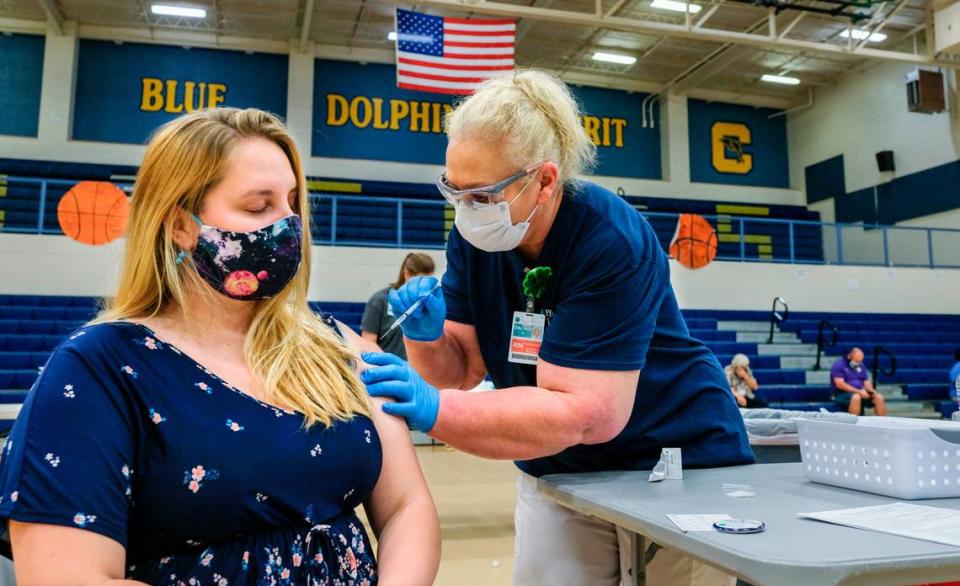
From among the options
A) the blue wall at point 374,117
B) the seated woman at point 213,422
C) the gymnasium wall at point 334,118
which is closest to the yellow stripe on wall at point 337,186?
the gymnasium wall at point 334,118

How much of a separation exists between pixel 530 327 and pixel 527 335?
0.06 ft

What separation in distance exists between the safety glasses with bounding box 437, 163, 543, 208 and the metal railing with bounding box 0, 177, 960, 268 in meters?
7.25

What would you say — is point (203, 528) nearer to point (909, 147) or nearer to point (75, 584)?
point (75, 584)

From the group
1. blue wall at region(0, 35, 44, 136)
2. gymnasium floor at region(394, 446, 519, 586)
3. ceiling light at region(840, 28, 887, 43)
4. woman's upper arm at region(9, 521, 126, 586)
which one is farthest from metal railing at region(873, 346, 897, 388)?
blue wall at region(0, 35, 44, 136)

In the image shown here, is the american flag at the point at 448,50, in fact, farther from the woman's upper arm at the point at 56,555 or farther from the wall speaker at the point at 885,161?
the wall speaker at the point at 885,161

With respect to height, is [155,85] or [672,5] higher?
[672,5]

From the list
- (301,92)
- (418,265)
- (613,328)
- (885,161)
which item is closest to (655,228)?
(885,161)

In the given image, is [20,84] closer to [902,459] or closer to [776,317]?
[776,317]

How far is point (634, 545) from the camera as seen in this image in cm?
136

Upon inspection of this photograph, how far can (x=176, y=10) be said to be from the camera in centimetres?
1052

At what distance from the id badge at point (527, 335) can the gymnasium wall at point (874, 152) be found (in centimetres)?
1264

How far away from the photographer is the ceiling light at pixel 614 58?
1220cm

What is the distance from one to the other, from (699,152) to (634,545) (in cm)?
1334

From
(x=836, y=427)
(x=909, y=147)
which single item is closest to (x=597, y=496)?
(x=836, y=427)
